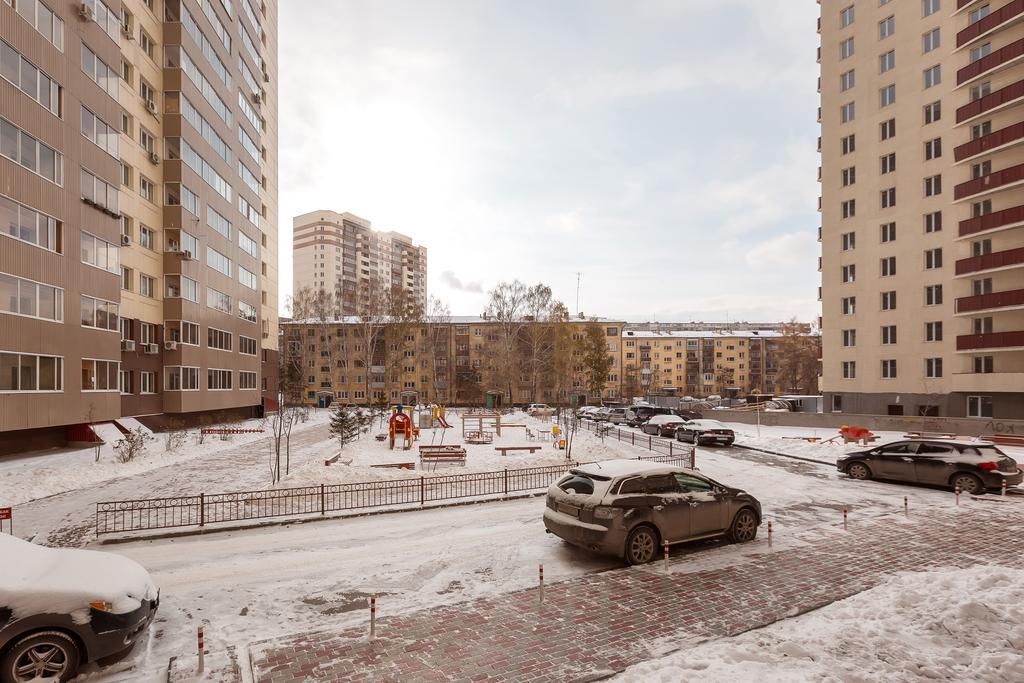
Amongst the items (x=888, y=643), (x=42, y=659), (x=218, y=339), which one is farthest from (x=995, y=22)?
(x=218, y=339)

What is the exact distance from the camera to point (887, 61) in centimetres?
4322

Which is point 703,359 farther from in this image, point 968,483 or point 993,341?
point 968,483

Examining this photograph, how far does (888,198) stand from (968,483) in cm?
3441

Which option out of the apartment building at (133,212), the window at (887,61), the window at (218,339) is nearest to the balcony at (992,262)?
the window at (887,61)

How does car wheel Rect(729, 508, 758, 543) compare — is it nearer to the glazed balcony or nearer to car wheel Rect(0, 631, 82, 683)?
car wheel Rect(0, 631, 82, 683)

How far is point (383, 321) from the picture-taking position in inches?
3027

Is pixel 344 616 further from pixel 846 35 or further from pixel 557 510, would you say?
pixel 846 35

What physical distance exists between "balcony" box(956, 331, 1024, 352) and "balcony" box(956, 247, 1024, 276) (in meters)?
4.46

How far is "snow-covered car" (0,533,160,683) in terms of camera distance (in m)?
5.70

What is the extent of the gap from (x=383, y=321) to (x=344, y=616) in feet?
234

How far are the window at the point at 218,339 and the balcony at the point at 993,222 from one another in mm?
54848

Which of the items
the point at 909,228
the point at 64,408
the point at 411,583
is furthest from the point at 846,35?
the point at 64,408

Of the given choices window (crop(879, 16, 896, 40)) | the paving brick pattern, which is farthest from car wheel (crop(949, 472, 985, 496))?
window (crop(879, 16, 896, 40))

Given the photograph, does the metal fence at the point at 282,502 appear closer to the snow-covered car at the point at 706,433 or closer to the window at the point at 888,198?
the snow-covered car at the point at 706,433
